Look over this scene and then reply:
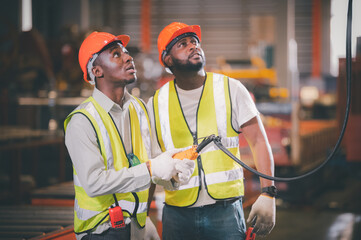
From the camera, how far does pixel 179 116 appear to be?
2.33 m

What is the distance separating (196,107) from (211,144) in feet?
0.68

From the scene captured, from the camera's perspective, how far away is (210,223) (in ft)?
7.50

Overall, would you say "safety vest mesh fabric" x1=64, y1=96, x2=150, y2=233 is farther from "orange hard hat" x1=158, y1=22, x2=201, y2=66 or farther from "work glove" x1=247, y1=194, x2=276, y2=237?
"work glove" x1=247, y1=194, x2=276, y2=237

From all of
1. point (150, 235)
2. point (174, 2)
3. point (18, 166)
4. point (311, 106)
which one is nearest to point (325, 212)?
point (18, 166)

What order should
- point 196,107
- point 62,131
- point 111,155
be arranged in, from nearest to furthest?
1. point 111,155
2. point 196,107
3. point 62,131

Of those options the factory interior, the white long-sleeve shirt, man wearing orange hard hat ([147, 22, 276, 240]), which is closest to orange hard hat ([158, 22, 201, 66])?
man wearing orange hard hat ([147, 22, 276, 240])

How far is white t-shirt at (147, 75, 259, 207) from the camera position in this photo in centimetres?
227

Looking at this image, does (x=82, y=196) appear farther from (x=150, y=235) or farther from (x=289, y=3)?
(x=289, y=3)

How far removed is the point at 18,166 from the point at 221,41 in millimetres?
11184

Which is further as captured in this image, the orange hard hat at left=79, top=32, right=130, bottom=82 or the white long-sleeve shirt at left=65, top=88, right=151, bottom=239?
the orange hard hat at left=79, top=32, right=130, bottom=82

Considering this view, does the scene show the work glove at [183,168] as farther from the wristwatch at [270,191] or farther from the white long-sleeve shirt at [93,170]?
the wristwatch at [270,191]

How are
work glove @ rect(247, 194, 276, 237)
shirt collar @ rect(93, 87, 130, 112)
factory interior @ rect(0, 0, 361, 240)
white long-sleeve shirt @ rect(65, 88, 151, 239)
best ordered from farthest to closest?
factory interior @ rect(0, 0, 361, 240)
work glove @ rect(247, 194, 276, 237)
shirt collar @ rect(93, 87, 130, 112)
white long-sleeve shirt @ rect(65, 88, 151, 239)

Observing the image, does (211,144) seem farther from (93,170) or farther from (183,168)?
(93,170)

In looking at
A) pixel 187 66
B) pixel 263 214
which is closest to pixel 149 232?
pixel 263 214
